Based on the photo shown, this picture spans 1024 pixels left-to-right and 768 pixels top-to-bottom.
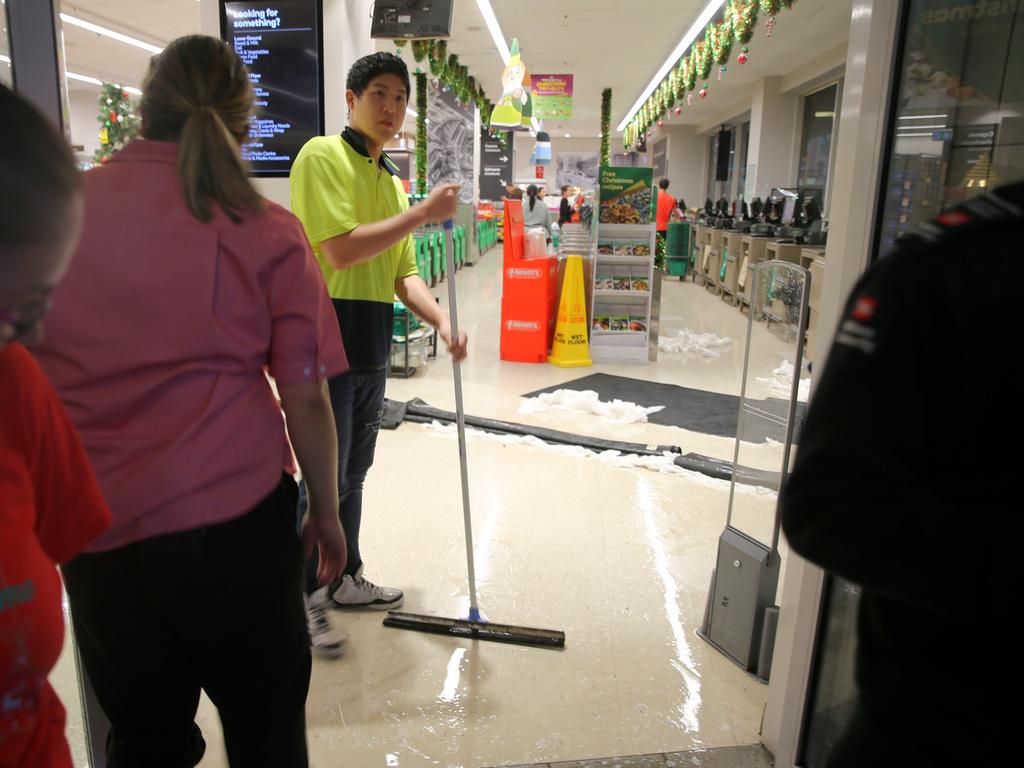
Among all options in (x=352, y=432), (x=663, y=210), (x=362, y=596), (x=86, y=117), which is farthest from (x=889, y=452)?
(x=86, y=117)

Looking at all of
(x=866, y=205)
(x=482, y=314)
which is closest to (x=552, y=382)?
(x=482, y=314)

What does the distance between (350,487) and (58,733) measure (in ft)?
5.69

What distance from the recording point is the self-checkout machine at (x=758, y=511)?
2.35m

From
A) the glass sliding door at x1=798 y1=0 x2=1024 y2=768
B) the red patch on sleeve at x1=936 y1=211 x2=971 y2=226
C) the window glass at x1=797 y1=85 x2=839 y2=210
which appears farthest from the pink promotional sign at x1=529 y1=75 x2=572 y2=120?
the red patch on sleeve at x1=936 y1=211 x2=971 y2=226

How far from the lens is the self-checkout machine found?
2.35 meters

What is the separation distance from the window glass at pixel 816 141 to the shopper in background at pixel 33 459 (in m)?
13.3

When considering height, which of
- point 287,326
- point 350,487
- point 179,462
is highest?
point 287,326

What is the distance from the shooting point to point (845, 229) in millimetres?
1742

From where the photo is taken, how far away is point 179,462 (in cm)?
111

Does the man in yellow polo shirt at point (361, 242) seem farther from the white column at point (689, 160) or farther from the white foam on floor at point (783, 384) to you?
the white column at point (689, 160)

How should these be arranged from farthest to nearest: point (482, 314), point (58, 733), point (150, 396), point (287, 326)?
1. point (482, 314)
2. point (287, 326)
3. point (150, 396)
4. point (58, 733)

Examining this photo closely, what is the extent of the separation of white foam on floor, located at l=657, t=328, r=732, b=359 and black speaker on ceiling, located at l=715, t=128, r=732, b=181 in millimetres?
12073

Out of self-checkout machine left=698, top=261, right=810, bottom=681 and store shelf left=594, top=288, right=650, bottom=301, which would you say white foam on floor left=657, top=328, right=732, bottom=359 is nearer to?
store shelf left=594, top=288, right=650, bottom=301

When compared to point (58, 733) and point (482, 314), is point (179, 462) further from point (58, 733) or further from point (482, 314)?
point (482, 314)
